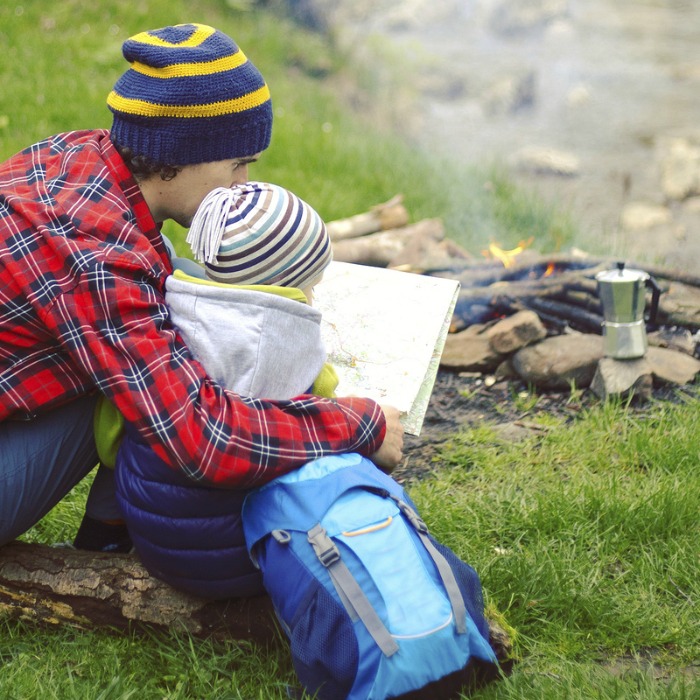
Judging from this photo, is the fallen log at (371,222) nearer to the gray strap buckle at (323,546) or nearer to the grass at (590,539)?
the grass at (590,539)

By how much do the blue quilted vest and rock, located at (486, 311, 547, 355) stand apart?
1.99 m

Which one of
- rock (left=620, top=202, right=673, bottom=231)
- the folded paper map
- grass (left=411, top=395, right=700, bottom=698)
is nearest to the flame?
grass (left=411, top=395, right=700, bottom=698)

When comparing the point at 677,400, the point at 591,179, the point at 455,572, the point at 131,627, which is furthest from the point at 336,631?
the point at 591,179

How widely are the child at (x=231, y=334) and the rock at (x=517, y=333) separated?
1.85m

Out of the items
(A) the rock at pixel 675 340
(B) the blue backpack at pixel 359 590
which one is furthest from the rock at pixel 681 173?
(B) the blue backpack at pixel 359 590

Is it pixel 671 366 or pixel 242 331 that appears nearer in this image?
pixel 242 331

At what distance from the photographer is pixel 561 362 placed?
12.7 ft

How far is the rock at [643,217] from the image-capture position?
679 centimetres

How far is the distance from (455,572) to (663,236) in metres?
4.87

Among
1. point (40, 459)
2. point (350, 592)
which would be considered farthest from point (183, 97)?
point (350, 592)

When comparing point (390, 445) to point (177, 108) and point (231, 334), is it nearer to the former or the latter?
point (231, 334)

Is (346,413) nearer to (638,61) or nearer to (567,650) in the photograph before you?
(567,650)

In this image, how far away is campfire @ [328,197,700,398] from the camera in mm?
3854

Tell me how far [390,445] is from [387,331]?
0.59 meters
